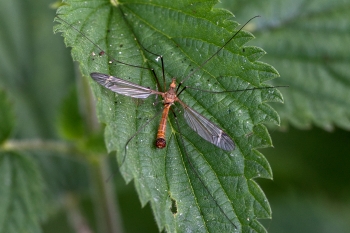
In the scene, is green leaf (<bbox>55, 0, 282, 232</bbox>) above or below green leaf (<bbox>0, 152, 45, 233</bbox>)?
above

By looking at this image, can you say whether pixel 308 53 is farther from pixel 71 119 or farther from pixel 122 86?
pixel 71 119

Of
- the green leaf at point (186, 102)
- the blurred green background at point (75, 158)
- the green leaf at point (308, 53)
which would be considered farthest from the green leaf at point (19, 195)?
the green leaf at point (308, 53)

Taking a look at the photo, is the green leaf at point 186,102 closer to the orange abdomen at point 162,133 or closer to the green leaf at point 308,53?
the orange abdomen at point 162,133

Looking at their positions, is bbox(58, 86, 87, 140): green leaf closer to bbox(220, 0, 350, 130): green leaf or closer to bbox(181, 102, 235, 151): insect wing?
bbox(181, 102, 235, 151): insect wing

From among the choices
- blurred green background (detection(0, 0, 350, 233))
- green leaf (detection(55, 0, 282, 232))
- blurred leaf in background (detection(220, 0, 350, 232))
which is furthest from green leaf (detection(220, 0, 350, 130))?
green leaf (detection(55, 0, 282, 232))

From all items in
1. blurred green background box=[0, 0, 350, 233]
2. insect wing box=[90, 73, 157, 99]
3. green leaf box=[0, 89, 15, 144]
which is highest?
insect wing box=[90, 73, 157, 99]

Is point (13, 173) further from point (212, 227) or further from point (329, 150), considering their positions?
point (329, 150)

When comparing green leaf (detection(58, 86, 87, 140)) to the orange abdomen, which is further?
green leaf (detection(58, 86, 87, 140))
